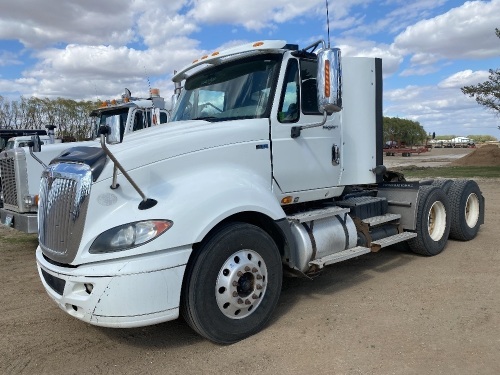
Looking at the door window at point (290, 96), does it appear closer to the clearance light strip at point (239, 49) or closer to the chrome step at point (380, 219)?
the clearance light strip at point (239, 49)

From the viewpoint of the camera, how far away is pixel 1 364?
11.9 ft

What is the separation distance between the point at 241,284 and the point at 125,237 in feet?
3.71

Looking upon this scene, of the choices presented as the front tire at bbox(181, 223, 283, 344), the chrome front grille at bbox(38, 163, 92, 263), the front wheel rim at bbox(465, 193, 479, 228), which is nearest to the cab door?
the front tire at bbox(181, 223, 283, 344)

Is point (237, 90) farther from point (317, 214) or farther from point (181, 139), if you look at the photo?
point (317, 214)

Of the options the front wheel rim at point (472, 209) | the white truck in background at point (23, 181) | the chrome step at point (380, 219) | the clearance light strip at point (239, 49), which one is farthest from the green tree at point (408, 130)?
the clearance light strip at point (239, 49)

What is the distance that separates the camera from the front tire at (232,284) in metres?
3.65

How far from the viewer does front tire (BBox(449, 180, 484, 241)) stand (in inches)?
287

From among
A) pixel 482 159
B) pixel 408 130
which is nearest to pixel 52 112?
pixel 482 159

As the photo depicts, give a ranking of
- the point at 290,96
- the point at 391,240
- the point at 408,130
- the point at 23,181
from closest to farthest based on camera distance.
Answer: the point at 290,96 < the point at 391,240 < the point at 23,181 < the point at 408,130

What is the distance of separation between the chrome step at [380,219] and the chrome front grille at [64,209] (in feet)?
11.7

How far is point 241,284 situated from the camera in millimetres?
3920

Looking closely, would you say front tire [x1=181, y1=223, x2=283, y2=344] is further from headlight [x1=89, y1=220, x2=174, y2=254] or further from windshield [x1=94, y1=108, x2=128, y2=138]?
windshield [x1=94, y1=108, x2=128, y2=138]

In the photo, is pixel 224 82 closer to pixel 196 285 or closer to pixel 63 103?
pixel 196 285

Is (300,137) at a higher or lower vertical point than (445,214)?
higher
